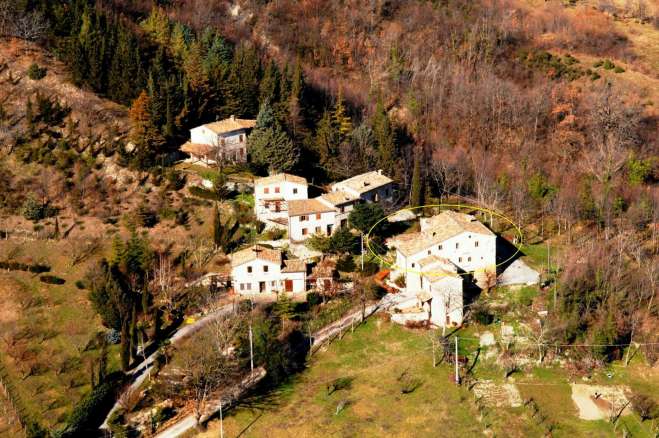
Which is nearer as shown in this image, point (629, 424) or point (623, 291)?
point (629, 424)

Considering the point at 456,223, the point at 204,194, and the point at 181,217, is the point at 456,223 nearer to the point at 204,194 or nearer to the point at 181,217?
the point at 204,194

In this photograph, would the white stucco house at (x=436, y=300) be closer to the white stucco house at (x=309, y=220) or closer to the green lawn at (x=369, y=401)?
the green lawn at (x=369, y=401)

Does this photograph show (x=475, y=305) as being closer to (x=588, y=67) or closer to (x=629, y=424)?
(x=629, y=424)

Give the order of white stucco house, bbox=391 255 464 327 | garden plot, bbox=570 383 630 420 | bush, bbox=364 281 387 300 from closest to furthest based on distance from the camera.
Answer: garden plot, bbox=570 383 630 420 < white stucco house, bbox=391 255 464 327 < bush, bbox=364 281 387 300

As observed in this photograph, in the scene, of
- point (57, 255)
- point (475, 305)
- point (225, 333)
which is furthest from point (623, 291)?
point (57, 255)

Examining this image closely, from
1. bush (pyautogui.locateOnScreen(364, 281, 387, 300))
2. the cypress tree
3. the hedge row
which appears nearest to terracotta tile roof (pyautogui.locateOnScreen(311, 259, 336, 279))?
bush (pyautogui.locateOnScreen(364, 281, 387, 300))

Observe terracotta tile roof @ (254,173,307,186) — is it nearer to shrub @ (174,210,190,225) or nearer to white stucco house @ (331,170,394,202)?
white stucco house @ (331,170,394,202)
